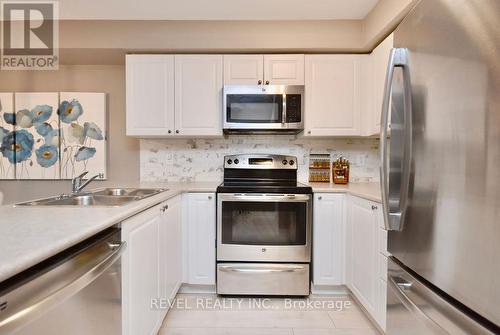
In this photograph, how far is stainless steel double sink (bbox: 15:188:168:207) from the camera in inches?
64.8

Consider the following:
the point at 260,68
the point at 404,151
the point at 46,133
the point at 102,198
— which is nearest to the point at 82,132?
the point at 46,133

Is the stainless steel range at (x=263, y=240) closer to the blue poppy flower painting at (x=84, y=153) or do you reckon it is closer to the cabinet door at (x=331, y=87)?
the cabinet door at (x=331, y=87)

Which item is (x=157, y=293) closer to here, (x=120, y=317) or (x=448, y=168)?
(x=120, y=317)

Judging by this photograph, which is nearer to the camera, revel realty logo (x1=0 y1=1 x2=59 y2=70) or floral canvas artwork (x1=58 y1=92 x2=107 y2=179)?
revel realty logo (x1=0 y1=1 x2=59 y2=70)

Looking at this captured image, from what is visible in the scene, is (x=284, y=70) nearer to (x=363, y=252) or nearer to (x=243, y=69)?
(x=243, y=69)

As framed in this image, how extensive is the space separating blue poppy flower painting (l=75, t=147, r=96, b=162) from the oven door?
1.53 metres

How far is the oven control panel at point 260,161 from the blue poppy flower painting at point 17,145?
1997 mm

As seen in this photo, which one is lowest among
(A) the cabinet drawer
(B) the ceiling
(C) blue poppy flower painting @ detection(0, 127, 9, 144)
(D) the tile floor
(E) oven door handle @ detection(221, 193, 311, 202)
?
(D) the tile floor

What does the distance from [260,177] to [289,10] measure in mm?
1468

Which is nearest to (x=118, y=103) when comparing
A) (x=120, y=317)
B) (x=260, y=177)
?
(x=260, y=177)

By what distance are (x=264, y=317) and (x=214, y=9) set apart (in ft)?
8.00

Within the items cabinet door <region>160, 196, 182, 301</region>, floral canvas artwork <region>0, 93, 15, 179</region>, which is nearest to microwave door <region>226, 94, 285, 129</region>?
cabinet door <region>160, 196, 182, 301</region>

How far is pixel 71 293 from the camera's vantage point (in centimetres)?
82

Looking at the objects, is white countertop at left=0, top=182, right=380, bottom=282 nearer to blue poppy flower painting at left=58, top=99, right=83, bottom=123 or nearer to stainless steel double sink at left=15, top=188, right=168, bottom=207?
stainless steel double sink at left=15, top=188, right=168, bottom=207
